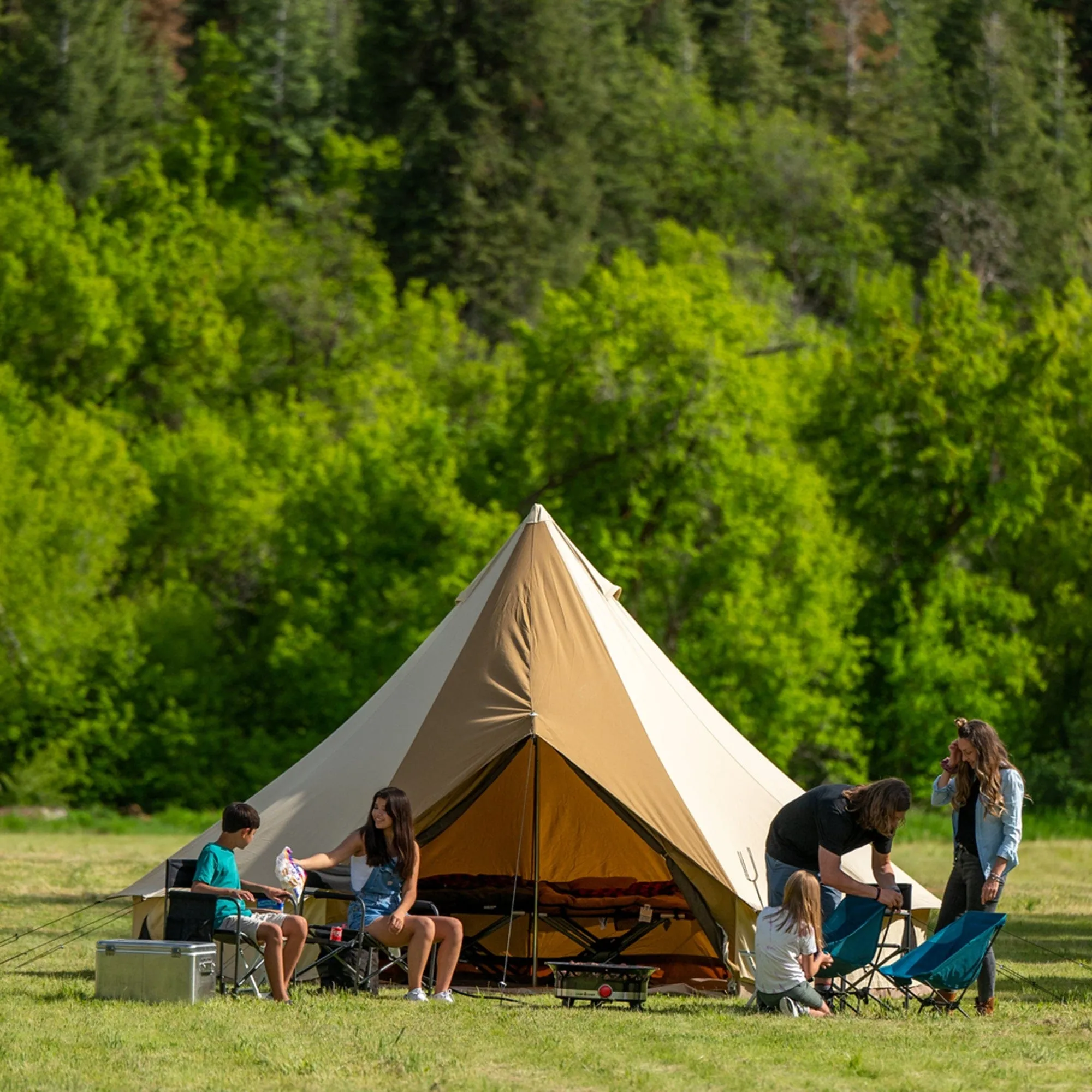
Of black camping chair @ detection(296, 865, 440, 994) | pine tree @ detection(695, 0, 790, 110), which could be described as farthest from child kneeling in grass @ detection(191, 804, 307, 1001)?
pine tree @ detection(695, 0, 790, 110)

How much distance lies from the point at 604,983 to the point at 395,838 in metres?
1.18

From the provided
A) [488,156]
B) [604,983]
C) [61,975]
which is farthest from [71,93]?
[604,983]

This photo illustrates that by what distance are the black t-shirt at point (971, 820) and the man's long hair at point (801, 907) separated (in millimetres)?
899

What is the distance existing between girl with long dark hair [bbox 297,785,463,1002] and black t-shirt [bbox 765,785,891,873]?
61.5 inches

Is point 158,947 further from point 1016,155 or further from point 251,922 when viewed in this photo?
point 1016,155

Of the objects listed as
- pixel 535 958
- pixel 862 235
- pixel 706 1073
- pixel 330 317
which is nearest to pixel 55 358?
pixel 330 317

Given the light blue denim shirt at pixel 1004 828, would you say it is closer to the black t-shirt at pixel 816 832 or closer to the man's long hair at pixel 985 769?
the man's long hair at pixel 985 769

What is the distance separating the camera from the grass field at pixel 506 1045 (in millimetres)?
6254

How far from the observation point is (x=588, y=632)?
10.0 meters

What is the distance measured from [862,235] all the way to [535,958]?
4158 cm

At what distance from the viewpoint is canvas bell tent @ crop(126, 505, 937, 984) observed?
9.32 m

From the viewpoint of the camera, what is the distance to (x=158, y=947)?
7895 mm

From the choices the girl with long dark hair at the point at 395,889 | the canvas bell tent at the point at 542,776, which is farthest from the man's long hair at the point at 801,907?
the girl with long dark hair at the point at 395,889

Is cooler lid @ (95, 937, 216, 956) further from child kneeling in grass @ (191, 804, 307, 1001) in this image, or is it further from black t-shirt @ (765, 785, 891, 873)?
black t-shirt @ (765, 785, 891, 873)
